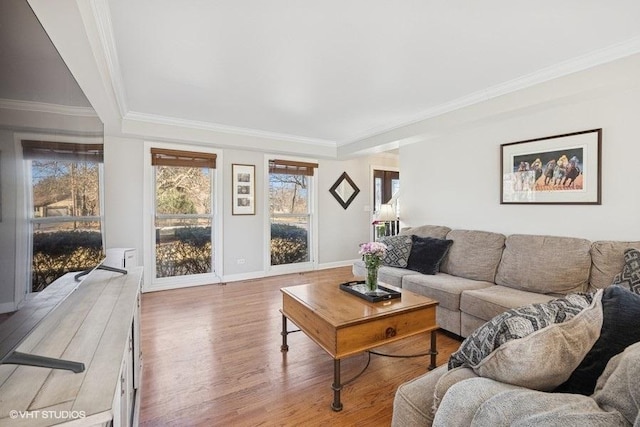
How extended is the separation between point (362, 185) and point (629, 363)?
18.6ft

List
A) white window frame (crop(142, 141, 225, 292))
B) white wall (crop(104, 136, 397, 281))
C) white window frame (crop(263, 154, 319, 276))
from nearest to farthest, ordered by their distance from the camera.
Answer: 1. white wall (crop(104, 136, 397, 281))
2. white window frame (crop(142, 141, 225, 292))
3. white window frame (crop(263, 154, 319, 276))

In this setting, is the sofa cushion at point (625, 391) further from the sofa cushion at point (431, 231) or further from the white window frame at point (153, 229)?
the white window frame at point (153, 229)

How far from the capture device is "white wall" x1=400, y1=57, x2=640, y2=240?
101 inches

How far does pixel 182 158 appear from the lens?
4.46m

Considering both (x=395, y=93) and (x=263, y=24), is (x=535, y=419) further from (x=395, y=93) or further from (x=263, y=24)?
(x=395, y=93)

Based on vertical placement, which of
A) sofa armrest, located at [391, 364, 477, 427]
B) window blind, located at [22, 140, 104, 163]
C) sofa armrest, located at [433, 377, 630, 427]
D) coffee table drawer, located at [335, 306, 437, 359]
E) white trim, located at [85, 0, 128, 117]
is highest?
white trim, located at [85, 0, 128, 117]

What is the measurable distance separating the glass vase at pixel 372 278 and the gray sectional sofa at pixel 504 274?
862mm

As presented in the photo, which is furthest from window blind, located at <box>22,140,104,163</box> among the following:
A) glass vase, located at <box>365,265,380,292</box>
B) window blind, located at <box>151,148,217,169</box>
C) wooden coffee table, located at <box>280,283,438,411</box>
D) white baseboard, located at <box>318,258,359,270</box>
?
white baseboard, located at <box>318,258,359,270</box>

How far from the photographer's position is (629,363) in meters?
0.73

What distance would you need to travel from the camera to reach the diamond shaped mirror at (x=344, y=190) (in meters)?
5.97

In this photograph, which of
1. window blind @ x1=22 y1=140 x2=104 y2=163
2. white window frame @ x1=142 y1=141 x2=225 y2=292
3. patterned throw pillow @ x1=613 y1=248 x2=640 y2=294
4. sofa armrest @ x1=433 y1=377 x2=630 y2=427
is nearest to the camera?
sofa armrest @ x1=433 y1=377 x2=630 y2=427

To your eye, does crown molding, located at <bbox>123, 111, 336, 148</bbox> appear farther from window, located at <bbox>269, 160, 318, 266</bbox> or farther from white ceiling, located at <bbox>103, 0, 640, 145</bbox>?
window, located at <bbox>269, 160, 318, 266</bbox>

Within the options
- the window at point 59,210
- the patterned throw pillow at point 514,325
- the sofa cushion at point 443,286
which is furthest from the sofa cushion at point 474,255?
the window at point 59,210

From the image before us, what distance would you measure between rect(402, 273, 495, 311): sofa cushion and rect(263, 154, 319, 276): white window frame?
8.76ft
